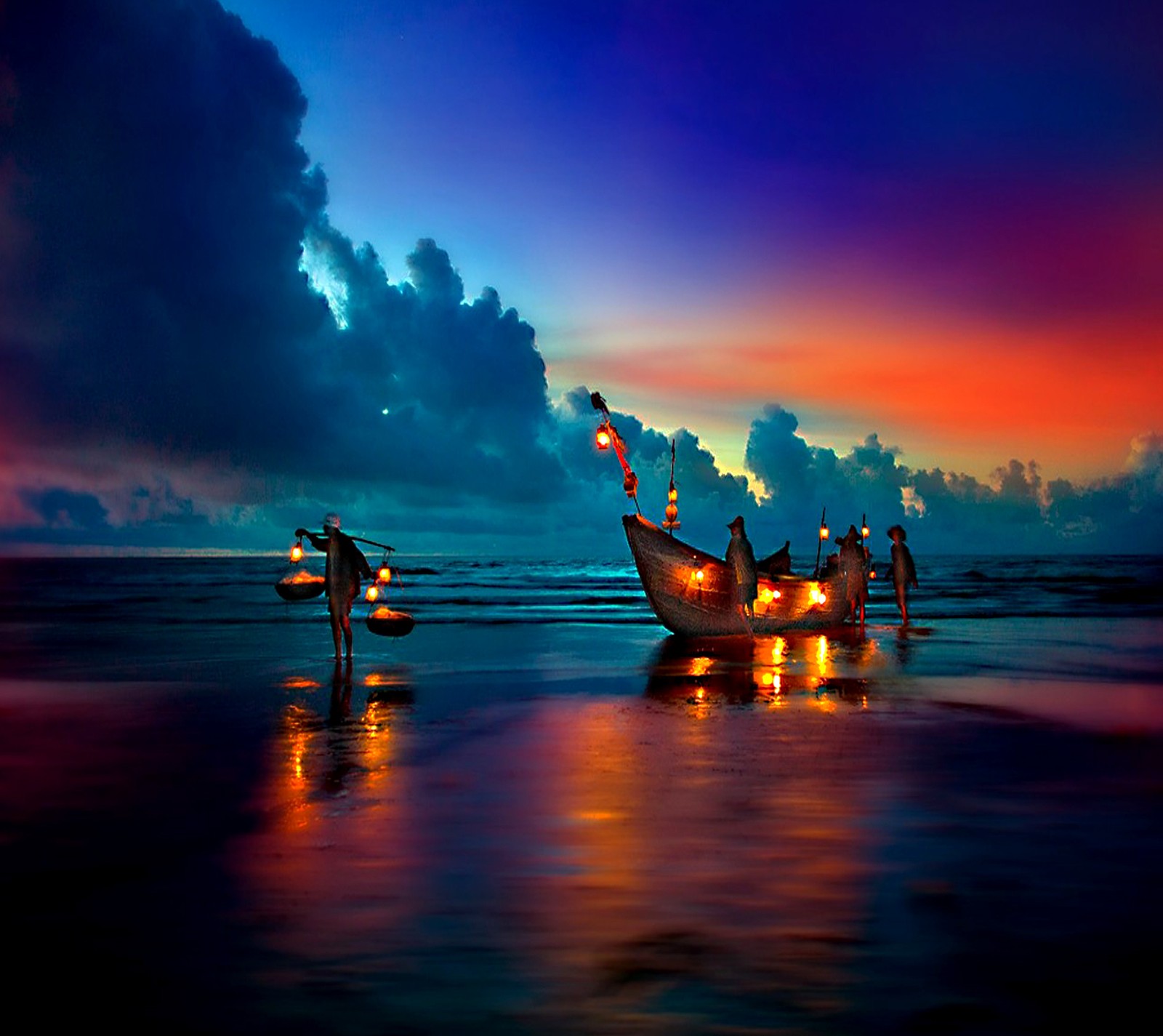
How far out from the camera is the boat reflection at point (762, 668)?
1408 centimetres

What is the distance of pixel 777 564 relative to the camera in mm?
27562

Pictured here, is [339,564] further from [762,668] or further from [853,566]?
[853,566]

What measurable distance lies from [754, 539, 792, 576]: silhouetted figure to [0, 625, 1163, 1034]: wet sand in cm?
1260

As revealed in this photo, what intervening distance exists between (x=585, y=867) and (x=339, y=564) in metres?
11.1

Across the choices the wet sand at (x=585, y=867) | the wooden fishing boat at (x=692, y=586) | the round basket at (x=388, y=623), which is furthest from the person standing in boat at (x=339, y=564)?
the wooden fishing boat at (x=692, y=586)

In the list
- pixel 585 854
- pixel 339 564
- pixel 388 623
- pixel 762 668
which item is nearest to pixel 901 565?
pixel 762 668

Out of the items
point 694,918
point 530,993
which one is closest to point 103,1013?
point 530,993

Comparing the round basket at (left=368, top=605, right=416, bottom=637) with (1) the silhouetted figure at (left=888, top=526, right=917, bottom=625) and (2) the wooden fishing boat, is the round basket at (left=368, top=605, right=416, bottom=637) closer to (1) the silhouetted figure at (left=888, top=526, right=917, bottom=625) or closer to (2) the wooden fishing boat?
(2) the wooden fishing boat

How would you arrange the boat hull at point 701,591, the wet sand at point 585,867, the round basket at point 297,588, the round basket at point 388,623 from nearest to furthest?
the wet sand at point 585,867 < the round basket at point 388,623 < the round basket at point 297,588 < the boat hull at point 701,591

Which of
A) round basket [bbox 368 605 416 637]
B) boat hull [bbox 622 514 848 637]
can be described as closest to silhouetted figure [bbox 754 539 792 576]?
boat hull [bbox 622 514 848 637]

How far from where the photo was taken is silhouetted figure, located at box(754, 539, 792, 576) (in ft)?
83.6

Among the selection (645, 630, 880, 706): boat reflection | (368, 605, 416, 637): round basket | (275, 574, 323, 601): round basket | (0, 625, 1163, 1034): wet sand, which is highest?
(275, 574, 323, 601): round basket

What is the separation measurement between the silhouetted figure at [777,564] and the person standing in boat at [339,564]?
10854 millimetres

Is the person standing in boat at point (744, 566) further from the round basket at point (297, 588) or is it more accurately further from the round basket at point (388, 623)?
→ the round basket at point (297, 588)
